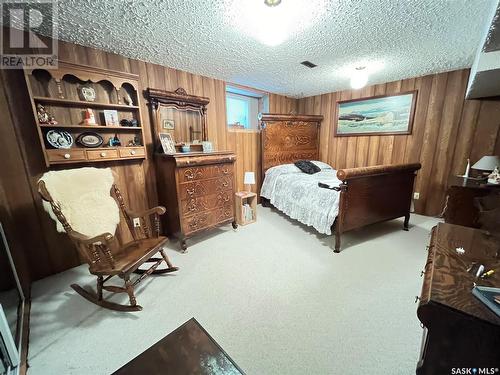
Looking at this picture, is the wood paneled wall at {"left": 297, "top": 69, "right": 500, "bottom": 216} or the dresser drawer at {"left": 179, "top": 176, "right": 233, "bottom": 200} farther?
the wood paneled wall at {"left": 297, "top": 69, "right": 500, "bottom": 216}

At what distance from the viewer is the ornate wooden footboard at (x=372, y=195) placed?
2.33 metres

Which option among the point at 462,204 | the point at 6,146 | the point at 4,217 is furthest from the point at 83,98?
the point at 462,204

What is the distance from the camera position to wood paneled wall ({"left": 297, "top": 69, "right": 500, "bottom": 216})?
281 cm

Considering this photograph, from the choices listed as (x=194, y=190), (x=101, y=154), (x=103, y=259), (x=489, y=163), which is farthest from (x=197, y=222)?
(x=489, y=163)

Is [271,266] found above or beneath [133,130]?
beneath

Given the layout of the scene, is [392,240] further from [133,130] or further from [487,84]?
[133,130]

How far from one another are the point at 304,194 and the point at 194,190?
1512 mm

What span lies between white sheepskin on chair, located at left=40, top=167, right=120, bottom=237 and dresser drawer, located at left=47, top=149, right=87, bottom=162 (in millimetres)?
280

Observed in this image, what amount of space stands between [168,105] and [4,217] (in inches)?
75.2

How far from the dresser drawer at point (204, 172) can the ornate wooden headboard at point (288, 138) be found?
125 centimetres

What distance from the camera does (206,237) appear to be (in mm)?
2846

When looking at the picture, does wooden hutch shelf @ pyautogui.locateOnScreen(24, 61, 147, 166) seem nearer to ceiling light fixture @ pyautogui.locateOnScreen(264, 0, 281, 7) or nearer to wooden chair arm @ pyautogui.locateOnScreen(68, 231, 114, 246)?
wooden chair arm @ pyautogui.locateOnScreen(68, 231, 114, 246)

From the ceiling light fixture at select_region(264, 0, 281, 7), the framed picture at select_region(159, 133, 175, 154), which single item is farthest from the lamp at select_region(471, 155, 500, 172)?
the framed picture at select_region(159, 133, 175, 154)

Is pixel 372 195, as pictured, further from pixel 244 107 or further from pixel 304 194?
pixel 244 107
